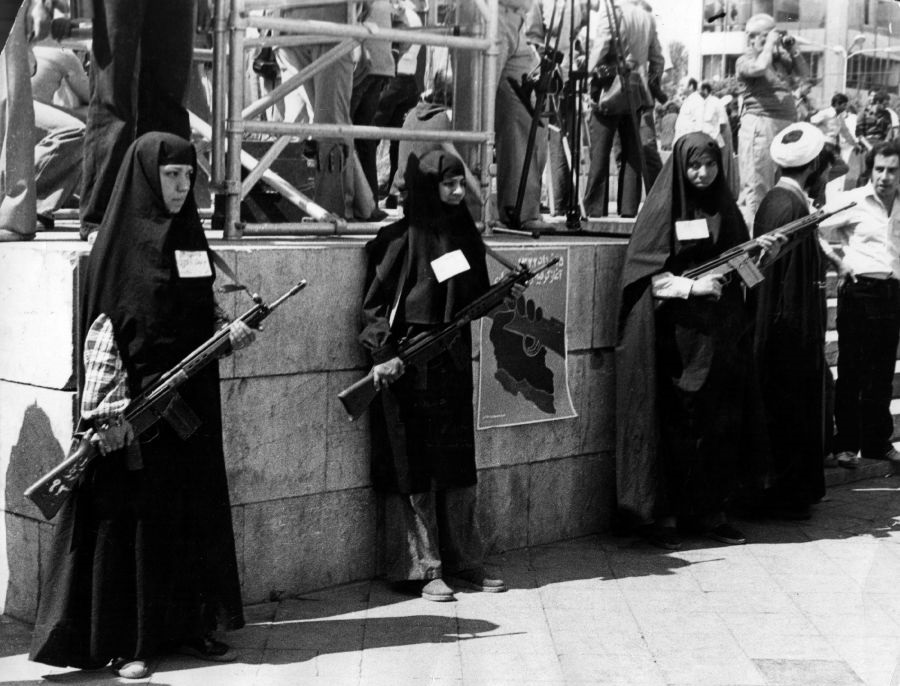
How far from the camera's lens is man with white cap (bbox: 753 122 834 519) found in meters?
8.01

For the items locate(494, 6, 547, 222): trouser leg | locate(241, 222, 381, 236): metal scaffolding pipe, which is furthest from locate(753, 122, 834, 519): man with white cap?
locate(241, 222, 381, 236): metal scaffolding pipe

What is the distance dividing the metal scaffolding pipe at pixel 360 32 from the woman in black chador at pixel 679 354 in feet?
4.17

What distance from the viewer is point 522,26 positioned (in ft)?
29.4

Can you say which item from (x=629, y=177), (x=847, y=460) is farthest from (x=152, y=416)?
(x=629, y=177)

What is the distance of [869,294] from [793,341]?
134 centimetres

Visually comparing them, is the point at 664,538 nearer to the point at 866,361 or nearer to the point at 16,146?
the point at 866,361

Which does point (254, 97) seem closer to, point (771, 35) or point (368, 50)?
point (368, 50)

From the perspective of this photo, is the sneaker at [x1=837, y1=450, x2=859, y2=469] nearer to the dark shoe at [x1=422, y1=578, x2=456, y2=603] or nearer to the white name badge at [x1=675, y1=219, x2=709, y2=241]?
the white name badge at [x1=675, y1=219, x2=709, y2=241]

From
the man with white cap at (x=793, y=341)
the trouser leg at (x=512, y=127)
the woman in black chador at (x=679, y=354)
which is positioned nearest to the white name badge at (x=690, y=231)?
the woman in black chador at (x=679, y=354)

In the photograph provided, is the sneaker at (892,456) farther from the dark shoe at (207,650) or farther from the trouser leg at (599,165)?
the dark shoe at (207,650)

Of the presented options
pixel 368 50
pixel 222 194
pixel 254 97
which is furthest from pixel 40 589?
pixel 254 97

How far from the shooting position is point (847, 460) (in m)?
9.41

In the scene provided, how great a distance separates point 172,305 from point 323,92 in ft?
10.7

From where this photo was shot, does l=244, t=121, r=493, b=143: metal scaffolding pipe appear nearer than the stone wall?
No
